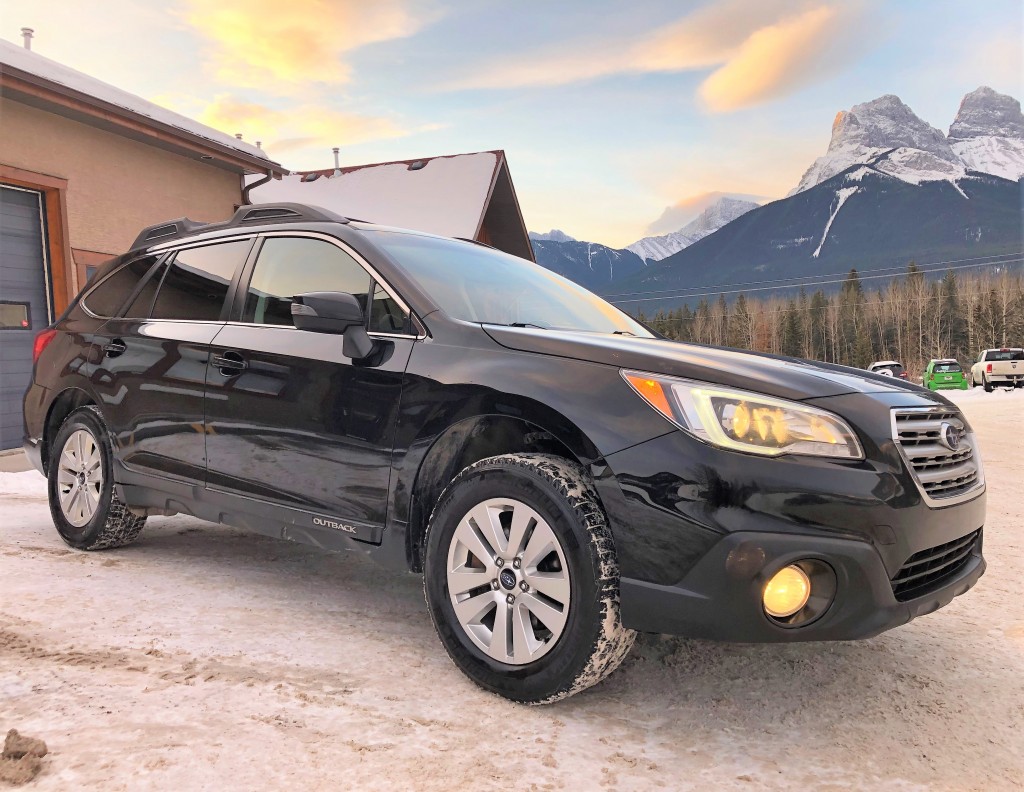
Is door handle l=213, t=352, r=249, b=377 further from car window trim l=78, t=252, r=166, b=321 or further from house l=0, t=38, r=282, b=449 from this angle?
house l=0, t=38, r=282, b=449

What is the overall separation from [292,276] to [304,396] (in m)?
0.68

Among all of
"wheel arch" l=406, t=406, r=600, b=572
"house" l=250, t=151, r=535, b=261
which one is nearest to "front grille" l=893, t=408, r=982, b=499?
"wheel arch" l=406, t=406, r=600, b=572

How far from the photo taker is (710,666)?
289 centimetres

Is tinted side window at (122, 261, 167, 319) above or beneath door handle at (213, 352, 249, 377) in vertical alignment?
above

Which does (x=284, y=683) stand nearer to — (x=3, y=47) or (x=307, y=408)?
(x=307, y=408)

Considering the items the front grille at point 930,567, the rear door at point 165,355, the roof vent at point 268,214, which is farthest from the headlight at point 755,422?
the rear door at point 165,355

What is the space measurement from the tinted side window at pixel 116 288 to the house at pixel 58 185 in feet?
18.6

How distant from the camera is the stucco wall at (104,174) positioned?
9.34 m

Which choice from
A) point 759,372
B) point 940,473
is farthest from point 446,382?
point 940,473

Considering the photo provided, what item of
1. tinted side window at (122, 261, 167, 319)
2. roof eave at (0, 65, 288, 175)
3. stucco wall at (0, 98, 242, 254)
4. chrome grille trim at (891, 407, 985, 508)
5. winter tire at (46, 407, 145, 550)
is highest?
roof eave at (0, 65, 288, 175)

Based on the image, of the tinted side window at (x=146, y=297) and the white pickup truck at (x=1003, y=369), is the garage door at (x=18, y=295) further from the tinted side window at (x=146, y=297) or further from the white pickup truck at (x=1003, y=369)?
the white pickup truck at (x=1003, y=369)

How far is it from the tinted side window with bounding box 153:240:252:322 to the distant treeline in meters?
86.0

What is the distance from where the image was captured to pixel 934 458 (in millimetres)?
2455

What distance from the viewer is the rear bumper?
2172 mm
